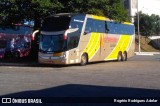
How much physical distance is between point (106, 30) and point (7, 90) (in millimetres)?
17355

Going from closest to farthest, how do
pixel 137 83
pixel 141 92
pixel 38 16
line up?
pixel 141 92 < pixel 137 83 < pixel 38 16

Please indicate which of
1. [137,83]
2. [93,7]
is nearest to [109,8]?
[93,7]

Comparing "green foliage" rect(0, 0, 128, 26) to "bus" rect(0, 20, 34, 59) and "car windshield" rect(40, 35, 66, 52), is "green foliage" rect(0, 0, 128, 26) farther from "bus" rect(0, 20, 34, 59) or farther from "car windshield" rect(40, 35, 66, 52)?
"bus" rect(0, 20, 34, 59)

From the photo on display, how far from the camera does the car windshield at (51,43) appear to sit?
2431 cm

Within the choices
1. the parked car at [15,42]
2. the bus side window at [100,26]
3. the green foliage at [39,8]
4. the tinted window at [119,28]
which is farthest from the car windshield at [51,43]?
the parked car at [15,42]

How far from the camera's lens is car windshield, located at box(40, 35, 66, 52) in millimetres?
24312

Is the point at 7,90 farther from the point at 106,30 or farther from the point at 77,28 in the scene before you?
the point at 106,30

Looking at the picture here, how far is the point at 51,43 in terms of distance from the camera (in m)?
24.6

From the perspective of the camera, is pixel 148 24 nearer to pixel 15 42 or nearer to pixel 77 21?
pixel 15 42

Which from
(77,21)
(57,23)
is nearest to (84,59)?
(77,21)

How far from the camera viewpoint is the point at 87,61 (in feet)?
87.8

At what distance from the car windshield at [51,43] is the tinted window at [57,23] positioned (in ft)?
1.65

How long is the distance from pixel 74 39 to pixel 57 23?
1.52 m

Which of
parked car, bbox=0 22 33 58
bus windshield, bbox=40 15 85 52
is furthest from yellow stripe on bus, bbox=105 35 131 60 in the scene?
parked car, bbox=0 22 33 58
